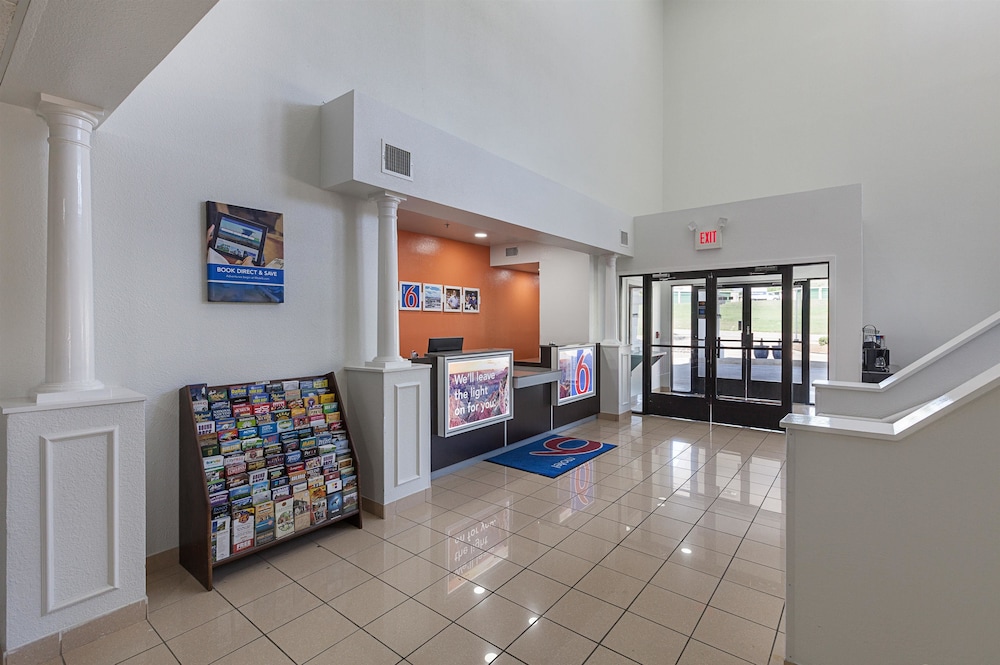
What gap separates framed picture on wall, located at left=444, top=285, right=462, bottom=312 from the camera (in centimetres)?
741

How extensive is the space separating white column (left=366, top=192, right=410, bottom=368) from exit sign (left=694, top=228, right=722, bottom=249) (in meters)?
4.97

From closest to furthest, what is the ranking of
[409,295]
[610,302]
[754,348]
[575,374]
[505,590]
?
[505,590] → [575,374] → [409,295] → [754,348] → [610,302]

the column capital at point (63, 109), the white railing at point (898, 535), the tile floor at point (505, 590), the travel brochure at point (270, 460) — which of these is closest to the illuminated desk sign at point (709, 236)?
the tile floor at point (505, 590)

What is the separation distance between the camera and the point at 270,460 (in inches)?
121

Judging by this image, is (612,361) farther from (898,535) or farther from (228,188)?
(228,188)

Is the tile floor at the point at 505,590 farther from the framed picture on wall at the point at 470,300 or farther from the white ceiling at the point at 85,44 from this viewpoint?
the framed picture on wall at the point at 470,300

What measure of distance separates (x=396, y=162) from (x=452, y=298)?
386cm

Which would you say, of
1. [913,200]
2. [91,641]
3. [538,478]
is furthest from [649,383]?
[91,641]

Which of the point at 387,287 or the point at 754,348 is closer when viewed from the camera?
the point at 387,287

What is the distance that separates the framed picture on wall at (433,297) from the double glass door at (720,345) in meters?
3.36

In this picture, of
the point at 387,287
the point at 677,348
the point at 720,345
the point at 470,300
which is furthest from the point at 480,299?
the point at 387,287

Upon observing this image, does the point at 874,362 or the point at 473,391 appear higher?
the point at 874,362

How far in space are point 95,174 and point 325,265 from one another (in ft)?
4.89

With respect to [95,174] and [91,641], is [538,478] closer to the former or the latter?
[91,641]
